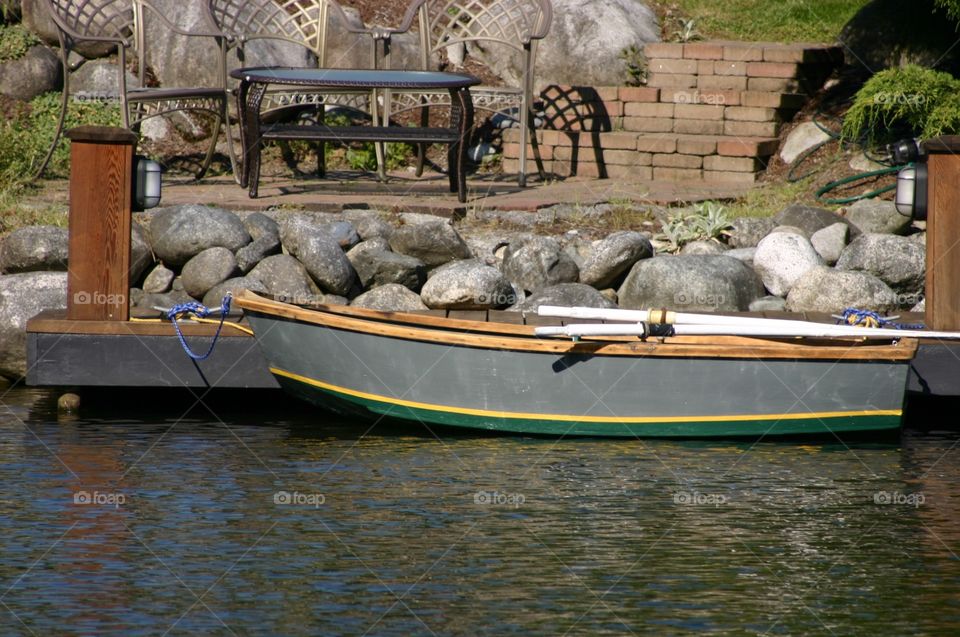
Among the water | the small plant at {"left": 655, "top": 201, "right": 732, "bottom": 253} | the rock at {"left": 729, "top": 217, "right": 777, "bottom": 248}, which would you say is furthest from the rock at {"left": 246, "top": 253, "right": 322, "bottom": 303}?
the rock at {"left": 729, "top": 217, "right": 777, "bottom": 248}

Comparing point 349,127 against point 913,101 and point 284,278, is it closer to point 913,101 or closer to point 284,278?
point 284,278

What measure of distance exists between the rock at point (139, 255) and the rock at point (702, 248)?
13.4 feet

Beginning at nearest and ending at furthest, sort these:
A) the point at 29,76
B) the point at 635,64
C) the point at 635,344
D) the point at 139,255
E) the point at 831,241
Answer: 1. the point at 635,344
2. the point at 139,255
3. the point at 831,241
4. the point at 635,64
5. the point at 29,76

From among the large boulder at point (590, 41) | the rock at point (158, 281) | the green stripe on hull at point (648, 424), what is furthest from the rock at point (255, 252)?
the large boulder at point (590, 41)

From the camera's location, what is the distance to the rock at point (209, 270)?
415 inches

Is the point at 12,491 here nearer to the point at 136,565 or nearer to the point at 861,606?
the point at 136,565

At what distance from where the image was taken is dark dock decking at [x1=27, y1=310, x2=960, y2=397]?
922 cm

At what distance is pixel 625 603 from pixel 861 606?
1.01m

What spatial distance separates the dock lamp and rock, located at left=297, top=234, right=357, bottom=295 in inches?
57.5

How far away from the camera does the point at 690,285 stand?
404 inches

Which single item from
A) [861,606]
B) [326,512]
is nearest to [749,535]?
[861,606]

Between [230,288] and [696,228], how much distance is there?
147 inches

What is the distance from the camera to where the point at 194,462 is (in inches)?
329

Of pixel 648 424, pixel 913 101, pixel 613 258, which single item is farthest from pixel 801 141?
pixel 648 424
